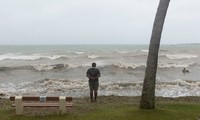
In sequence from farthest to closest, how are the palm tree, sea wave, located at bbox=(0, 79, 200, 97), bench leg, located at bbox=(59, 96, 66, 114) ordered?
1. sea wave, located at bbox=(0, 79, 200, 97)
2. bench leg, located at bbox=(59, 96, 66, 114)
3. the palm tree

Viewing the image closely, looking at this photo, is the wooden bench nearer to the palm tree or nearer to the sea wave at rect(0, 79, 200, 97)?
the palm tree

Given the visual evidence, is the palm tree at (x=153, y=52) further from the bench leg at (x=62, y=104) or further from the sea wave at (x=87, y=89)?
the sea wave at (x=87, y=89)

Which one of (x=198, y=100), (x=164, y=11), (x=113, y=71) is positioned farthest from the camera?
(x=113, y=71)

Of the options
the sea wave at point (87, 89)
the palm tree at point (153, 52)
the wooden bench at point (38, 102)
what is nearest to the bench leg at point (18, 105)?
the wooden bench at point (38, 102)

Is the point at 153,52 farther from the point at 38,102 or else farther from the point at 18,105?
→ the point at 18,105

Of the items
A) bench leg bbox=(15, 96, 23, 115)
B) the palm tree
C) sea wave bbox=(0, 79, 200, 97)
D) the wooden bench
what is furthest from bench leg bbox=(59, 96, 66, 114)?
sea wave bbox=(0, 79, 200, 97)

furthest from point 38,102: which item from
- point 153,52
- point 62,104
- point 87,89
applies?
point 87,89

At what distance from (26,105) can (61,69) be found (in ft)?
A: 100

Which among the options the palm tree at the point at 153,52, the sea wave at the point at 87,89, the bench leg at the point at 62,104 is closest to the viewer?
the palm tree at the point at 153,52

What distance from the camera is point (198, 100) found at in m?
19.0

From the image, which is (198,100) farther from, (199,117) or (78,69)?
(78,69)

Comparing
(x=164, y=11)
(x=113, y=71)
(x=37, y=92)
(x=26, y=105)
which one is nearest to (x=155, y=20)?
(x=164, y=11)

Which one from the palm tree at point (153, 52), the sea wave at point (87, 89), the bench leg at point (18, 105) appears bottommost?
the sea wave at point (87, 89)

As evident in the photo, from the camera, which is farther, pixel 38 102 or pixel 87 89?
pixel 87 89
